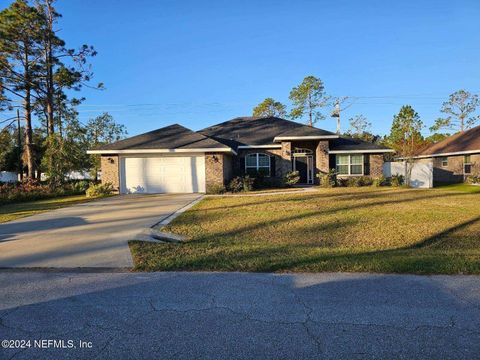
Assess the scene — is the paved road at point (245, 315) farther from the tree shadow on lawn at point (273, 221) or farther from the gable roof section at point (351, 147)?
the gable roof section at point (351, 147)

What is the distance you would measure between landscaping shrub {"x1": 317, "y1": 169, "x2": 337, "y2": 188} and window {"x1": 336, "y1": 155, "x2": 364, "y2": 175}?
1.29m

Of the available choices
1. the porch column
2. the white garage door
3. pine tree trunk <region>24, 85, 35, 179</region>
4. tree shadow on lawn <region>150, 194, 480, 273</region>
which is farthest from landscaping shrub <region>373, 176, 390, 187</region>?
pine tree trunk <region>24, 85, 35, 179</region>

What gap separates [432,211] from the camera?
10289 mm

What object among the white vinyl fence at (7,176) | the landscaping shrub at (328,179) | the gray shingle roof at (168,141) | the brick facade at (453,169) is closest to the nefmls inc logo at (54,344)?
the gray shingle roof at (168,141)

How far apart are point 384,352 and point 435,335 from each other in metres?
0.62

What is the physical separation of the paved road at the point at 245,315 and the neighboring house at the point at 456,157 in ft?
81.0

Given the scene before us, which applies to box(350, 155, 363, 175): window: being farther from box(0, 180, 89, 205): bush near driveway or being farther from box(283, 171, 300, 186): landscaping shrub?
box(0, 180, 89, 205): bush near driveway

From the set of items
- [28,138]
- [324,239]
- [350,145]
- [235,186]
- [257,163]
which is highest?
[28,138]

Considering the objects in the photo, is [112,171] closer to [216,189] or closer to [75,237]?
[216,189]

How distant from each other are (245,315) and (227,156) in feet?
56.3

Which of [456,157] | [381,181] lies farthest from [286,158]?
[456,157]

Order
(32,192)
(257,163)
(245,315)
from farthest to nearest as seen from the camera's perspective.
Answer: (257,163) → (32,192) → (245,315)

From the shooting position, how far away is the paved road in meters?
2.59

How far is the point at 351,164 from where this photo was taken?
71.0ft
